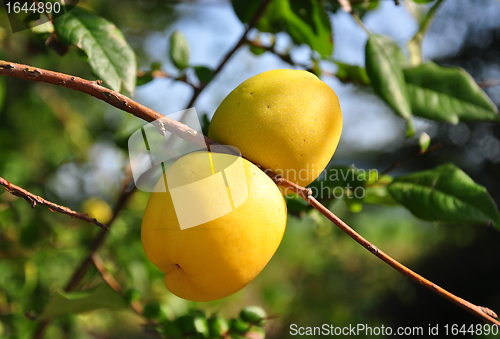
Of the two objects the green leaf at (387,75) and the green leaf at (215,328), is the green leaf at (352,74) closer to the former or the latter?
the green leaf at (387,75)

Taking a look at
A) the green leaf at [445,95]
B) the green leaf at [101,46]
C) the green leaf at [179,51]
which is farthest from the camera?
the green leaf at [179,51]

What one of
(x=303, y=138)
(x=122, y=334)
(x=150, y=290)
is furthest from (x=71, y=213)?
(x=122, y=334)

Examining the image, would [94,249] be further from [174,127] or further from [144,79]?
[174,127]

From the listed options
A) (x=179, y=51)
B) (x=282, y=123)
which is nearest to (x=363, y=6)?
(x=179, y=51)

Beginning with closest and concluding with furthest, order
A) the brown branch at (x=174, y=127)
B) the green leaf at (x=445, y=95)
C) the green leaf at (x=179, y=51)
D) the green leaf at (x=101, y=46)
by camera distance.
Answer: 1. the brown branch at (x=174, y=127)
2. the green leaf at (x=101, y=46)
3. the green leaf at (x=445, y=95)
4. the green leaf at (x=179, y=51)

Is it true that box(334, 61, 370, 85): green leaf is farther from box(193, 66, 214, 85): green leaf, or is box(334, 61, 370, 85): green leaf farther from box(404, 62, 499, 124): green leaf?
box(193, 66, 214, 85): green leaf

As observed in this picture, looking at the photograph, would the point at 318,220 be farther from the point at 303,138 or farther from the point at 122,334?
the point at 122,334

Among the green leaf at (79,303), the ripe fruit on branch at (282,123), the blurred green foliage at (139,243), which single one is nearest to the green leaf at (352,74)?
the blurred green foliage at (139,243)
